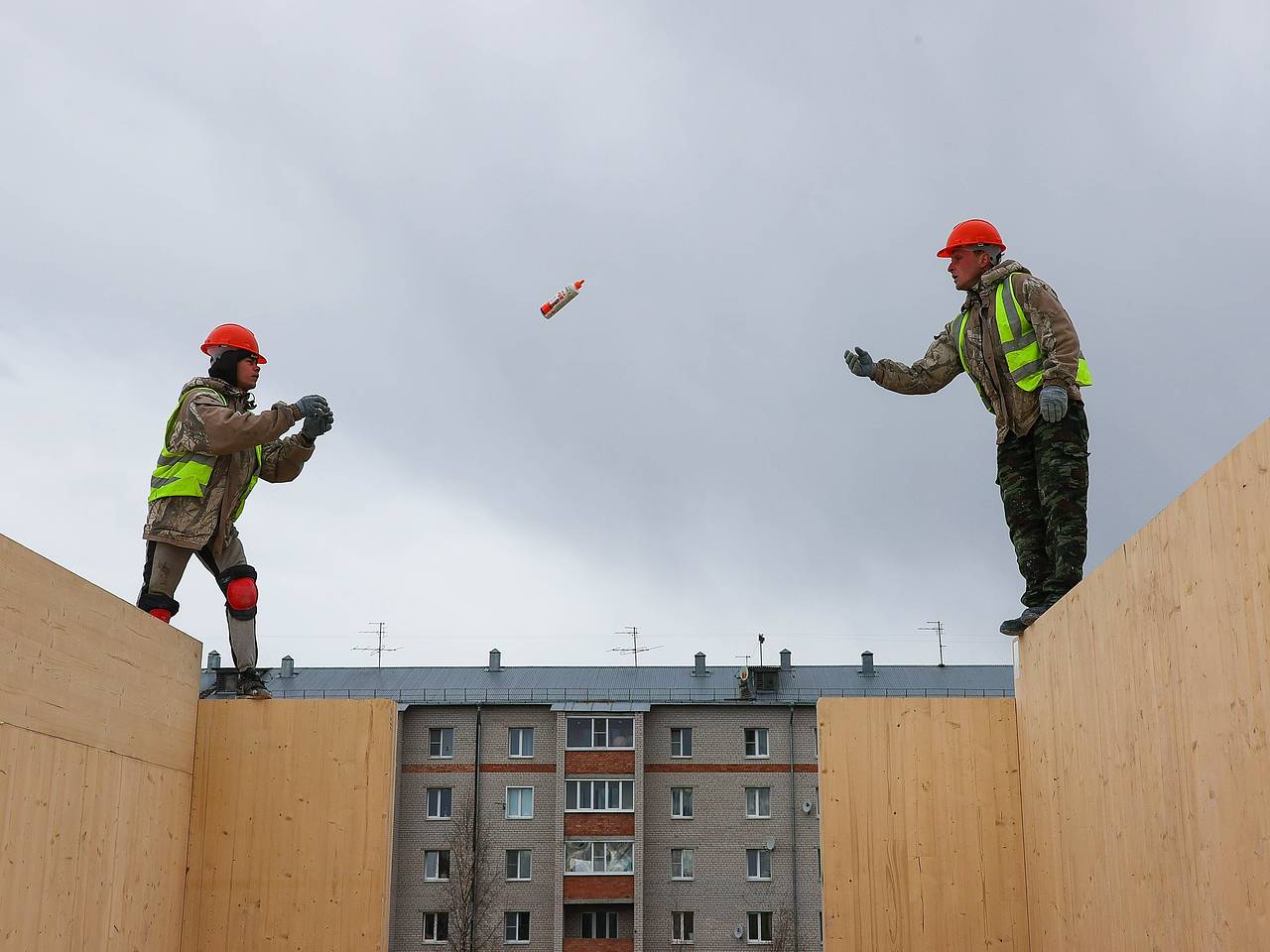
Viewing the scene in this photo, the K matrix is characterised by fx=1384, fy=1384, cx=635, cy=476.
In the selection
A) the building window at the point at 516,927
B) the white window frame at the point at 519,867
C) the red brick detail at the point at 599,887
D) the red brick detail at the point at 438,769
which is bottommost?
the building window at the point at 516,927

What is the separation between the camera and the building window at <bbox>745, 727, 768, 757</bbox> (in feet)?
177

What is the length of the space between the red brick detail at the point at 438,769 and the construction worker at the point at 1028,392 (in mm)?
47877

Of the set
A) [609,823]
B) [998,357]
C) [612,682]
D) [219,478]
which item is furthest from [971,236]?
[612,682]

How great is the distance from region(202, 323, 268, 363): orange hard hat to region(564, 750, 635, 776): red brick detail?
46.5m

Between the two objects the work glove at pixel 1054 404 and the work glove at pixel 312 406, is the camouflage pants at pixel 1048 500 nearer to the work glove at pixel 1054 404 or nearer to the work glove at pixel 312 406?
the work glove at pixel 1054 404

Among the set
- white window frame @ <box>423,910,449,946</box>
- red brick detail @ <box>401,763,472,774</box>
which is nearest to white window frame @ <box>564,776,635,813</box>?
red brick detail @ <box>401,763,472,774</box>

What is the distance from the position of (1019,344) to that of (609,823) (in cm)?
4741

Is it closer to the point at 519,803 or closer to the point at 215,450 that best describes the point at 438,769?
the point at 519,803

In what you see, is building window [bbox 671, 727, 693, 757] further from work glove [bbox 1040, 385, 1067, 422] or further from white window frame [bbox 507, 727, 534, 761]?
work glove [bbox 1040, 385, 1067, 422]

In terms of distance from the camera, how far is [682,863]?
52.5 meters

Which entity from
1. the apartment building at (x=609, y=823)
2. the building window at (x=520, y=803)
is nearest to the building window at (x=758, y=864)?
the apartment building at (x=609, y=823)

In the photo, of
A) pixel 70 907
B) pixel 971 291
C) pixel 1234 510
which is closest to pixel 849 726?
pixel 971 291

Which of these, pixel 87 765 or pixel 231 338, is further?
pixel 231 338

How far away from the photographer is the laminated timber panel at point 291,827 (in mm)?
7195
